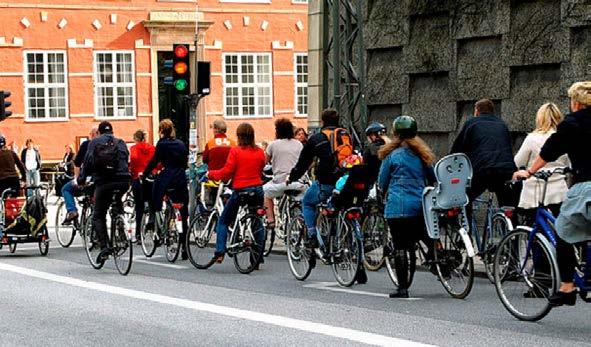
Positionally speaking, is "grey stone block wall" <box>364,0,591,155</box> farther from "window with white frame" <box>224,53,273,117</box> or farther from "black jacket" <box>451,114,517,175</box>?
"window with white frame" <box>224,53,273,117</box>

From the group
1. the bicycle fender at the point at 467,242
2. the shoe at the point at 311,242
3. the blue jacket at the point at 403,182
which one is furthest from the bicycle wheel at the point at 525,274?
the shoe at the point at 311,242

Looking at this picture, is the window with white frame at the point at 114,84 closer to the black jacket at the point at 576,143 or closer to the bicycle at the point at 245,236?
the bicycle at the point at 245,236

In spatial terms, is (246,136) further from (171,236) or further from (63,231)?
(63,231)

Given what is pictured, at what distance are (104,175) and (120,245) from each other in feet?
2.92

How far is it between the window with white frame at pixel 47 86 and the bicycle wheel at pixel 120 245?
88.8 feet

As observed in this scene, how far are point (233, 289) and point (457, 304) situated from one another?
2.81m

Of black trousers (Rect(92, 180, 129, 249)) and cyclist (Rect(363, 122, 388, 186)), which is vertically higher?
cyclist (Rect(363, 122, 388, 186))

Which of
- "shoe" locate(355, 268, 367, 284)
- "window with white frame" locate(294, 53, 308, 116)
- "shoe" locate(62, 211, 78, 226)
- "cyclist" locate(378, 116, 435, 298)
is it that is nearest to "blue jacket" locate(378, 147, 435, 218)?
"cyclist" locate(378, 116, 435, 298)

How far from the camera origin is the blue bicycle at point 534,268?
10898 millimetres

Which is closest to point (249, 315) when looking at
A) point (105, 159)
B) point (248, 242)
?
point (248, 242)

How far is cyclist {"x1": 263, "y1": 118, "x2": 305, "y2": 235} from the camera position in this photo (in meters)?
18.1

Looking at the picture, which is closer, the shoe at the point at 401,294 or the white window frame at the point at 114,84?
the shoe at the point at 401,294

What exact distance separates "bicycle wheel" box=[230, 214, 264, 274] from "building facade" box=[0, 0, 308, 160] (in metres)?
27.2

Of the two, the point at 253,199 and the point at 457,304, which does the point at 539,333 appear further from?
the point at 253,199
